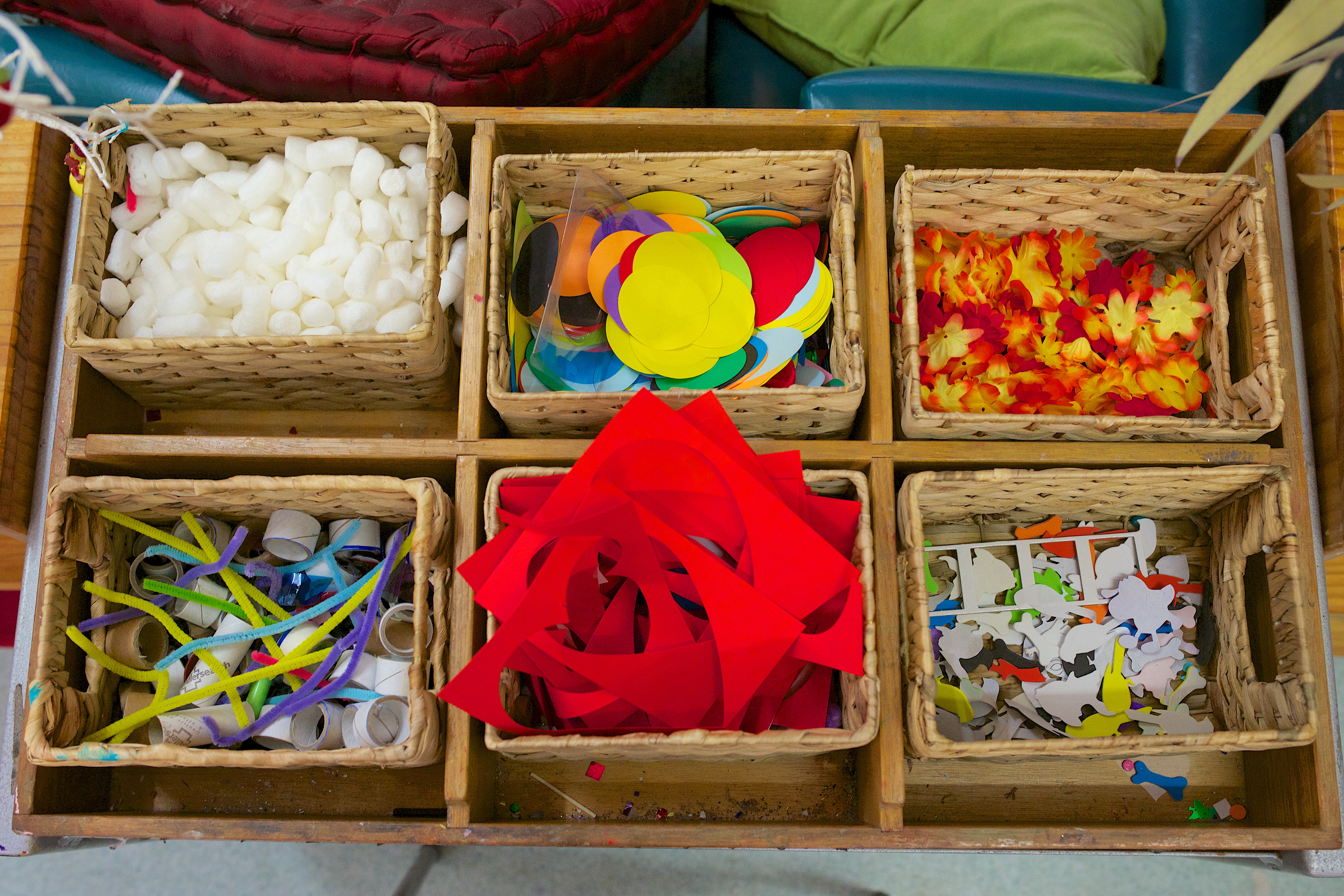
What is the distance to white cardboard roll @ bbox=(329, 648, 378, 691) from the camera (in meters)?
1.18

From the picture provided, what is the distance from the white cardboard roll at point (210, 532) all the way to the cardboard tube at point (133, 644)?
5.0 inches

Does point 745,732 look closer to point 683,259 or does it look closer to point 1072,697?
point 1072,697

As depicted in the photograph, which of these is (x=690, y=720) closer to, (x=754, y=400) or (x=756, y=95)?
(x=754, y=400)

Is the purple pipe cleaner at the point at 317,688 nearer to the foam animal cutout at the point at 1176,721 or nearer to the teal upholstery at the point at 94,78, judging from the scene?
the teal upholstery at the point at 94,78

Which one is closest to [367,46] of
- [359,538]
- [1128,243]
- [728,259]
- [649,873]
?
[728,259]

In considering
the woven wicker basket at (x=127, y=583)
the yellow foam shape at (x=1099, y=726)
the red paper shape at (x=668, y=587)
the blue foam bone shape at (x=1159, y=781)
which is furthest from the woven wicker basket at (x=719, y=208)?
the blue foam bone shape at (x=1159, y=781)

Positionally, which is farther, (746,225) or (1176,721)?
(746,225)

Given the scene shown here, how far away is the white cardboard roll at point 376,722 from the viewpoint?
1144mm

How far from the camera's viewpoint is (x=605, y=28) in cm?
140

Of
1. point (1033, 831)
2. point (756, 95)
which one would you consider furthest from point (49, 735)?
point (756, 95)

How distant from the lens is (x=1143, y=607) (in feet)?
4.13

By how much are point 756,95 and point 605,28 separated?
0.34 metres

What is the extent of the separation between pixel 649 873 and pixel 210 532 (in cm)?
120

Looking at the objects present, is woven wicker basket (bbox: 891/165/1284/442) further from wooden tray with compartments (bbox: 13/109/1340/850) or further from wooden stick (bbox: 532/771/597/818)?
wooden stick (bbox: 532/771/597/818)
